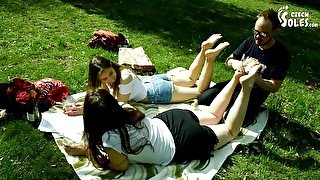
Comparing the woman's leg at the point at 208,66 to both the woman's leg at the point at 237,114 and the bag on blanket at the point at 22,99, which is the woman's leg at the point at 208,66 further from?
the bag on blanket at the point at 22,99

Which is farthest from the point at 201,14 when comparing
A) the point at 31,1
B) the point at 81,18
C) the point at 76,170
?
the point at 76,170

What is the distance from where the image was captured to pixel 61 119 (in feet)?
17.4

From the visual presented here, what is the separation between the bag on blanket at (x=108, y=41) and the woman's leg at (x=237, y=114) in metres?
3.57

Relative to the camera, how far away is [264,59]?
17.3 ft

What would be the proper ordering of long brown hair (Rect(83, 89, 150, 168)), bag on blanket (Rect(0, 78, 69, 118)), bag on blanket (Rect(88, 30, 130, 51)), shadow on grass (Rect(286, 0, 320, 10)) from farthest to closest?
shadow on grass (Rect(286, 0, 320, 10)) → bag on blanket (Rect(88, 30, 130, 51)) → bag on blanket (Rect(0, 78, 69, 118)) → long brown hair (Rect(83, 89, 150, 168))

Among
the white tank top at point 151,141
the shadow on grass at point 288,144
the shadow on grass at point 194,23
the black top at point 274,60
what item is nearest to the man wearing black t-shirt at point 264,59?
the black top at point 274,60

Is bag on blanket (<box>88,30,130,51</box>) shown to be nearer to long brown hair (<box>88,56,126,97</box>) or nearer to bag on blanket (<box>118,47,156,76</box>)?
bag on blanket (<box>118,47,156,76</box>)

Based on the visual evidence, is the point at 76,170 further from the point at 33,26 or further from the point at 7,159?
the point at 33,26

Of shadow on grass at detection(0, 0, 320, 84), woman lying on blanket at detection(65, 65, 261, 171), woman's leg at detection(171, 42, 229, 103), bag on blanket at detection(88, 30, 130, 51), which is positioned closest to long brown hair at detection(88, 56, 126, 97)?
woman lying on blanket at detection(65, 65, 261, 171)

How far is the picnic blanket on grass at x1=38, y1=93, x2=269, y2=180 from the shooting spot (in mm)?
4457

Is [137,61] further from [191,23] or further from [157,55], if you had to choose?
[191,23]

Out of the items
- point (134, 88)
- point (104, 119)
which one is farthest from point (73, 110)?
point (104, 119)

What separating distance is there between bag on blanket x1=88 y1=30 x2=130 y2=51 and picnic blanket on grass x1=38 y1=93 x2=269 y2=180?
88.4 inches

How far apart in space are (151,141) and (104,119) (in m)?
0.64
